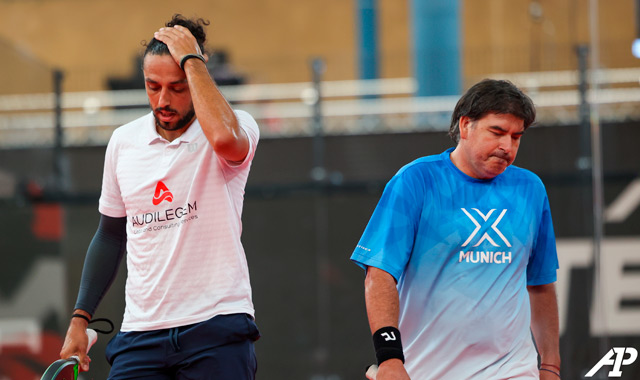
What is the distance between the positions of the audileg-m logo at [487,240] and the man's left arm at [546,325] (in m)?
0.33

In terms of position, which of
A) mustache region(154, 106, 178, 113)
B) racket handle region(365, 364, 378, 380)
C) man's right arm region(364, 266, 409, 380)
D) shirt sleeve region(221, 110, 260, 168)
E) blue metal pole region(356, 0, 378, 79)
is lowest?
racket handle region(365, 364, 378, 380)

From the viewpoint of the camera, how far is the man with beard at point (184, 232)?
2850 mm

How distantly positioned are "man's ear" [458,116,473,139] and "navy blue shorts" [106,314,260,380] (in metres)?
0.96

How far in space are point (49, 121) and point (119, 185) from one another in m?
5.03

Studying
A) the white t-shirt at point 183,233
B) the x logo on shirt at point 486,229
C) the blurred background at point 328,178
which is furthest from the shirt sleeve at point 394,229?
the blurred background at point 328,178

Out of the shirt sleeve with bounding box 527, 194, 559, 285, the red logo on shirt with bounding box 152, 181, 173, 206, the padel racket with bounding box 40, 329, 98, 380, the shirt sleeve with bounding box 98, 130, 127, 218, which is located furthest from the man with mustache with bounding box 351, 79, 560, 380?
the padel racket with bounding box 40, 329, 98, 380

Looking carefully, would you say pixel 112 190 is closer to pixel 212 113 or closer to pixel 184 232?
pixel 184 232

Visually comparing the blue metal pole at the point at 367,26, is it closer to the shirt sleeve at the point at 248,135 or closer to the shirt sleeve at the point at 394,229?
the shirt sleeve at the point at 248,135

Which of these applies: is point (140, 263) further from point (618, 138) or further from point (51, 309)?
point (618, 138)

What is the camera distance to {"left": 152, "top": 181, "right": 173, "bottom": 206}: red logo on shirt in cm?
294

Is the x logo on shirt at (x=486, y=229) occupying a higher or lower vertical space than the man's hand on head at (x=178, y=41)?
lower

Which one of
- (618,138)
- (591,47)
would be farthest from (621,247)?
(591,47)

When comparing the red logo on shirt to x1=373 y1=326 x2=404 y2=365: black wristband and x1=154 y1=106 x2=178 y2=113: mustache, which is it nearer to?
x1=154 y1=106 x2=178 y2=113: mustache

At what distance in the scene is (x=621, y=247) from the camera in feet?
23.1
